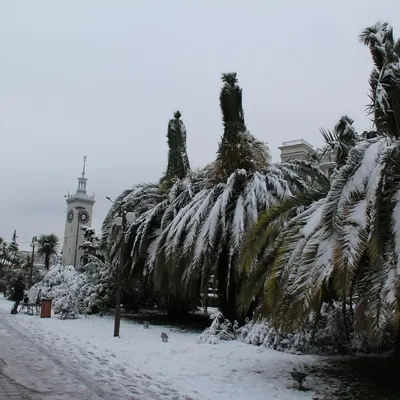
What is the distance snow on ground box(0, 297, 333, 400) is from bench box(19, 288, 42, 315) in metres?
6.72

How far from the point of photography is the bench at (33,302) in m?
20.9

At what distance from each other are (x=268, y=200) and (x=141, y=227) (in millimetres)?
6139

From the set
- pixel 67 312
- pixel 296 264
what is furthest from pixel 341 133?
pixel 67 312

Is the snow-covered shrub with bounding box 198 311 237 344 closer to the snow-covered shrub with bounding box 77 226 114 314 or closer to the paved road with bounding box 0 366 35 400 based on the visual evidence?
the paved road with bounding box 0 366 35 400

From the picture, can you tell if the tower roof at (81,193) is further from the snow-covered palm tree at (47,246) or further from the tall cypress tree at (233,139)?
the tall cypress tree at (233,139)

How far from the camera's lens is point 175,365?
9.25m

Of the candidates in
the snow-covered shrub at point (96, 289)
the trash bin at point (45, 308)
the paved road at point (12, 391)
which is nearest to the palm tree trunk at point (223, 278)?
the snow-covered shrub at point (96, 289)

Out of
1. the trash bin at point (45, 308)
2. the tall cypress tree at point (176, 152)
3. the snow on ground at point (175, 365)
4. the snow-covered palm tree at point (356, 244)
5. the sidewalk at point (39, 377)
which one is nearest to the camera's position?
the snow-covered palm tree at point (356, 244)

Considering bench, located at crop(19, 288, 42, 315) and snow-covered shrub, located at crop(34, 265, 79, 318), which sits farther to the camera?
bench, located at crop(19, 288, 42, 315)

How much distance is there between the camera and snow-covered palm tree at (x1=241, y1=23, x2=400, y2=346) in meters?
6.03

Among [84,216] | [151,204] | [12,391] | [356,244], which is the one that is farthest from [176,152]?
[84,216]

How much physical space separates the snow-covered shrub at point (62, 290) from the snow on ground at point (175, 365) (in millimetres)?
4255

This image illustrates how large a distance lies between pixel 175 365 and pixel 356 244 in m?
4.79

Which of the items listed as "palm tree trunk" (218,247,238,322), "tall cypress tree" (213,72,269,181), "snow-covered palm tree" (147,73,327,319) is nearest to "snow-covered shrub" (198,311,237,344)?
"snow-covered palm tree" (147,73,327,319)
